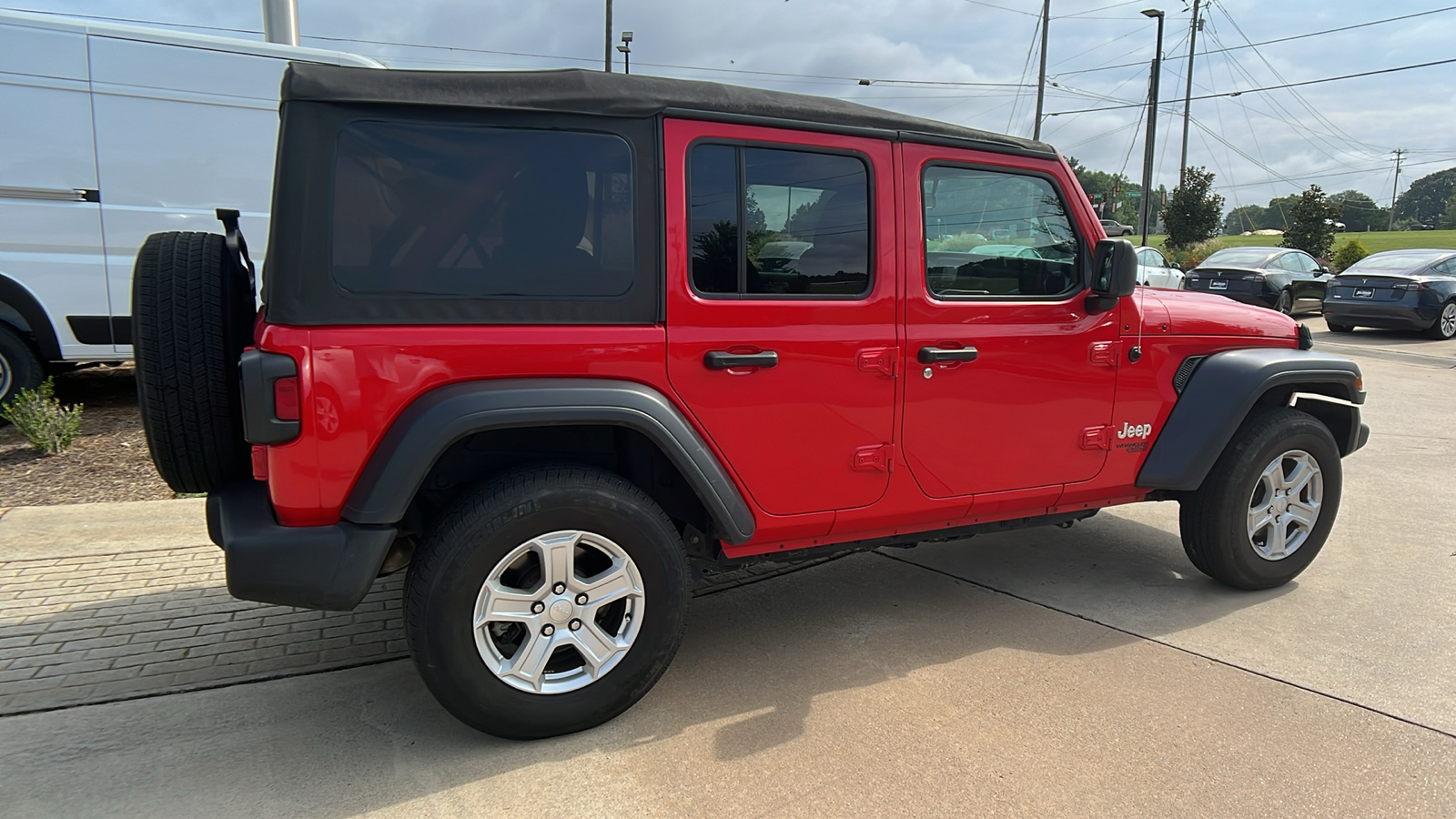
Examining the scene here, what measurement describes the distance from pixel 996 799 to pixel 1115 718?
2.25ft

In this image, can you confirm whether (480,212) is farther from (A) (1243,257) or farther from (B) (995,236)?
(A) (1243,257)

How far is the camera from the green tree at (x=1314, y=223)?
26.8m

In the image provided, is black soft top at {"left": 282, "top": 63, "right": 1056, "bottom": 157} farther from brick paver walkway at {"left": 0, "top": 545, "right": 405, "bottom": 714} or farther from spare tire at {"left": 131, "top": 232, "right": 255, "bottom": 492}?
brick paver walkway at {"left": 0, "top": 545, "right": 405, "bottom": 714}

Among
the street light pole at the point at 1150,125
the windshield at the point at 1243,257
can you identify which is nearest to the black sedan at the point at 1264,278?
the windshield at the point at 1243,257

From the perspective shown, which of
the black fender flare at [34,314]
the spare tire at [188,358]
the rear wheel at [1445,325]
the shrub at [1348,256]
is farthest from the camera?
the shrub at [1348,256]

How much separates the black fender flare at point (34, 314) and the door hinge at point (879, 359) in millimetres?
6106

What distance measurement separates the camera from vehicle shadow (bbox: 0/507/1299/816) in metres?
2.49

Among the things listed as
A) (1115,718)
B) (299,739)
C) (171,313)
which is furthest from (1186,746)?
(171,313)

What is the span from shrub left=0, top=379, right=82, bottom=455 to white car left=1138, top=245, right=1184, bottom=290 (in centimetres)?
1494

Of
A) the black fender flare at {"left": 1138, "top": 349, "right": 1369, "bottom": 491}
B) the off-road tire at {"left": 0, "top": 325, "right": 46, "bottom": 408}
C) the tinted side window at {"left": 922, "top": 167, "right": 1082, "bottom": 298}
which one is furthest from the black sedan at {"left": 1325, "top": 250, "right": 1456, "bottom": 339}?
the off-road tire at {"left": 0, "top": 325, "right": 46, "bottom": 408}

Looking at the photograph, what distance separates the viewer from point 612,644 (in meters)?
2.73

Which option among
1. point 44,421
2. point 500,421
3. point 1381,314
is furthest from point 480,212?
point 1381,314

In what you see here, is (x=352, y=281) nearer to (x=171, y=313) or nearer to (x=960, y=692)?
(x=171, y=313)

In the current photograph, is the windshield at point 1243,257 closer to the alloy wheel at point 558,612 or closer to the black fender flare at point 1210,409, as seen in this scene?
the black fender flare at point 1210,409
